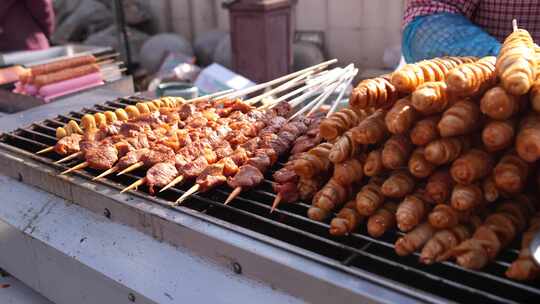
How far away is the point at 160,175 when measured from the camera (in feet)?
8.39

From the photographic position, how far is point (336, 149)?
2.10 m

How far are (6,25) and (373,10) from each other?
6.84m

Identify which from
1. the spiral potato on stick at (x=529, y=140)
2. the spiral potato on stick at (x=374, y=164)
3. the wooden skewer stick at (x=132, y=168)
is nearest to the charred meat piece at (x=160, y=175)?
the wooden skewer stick at (x=132, y=168)

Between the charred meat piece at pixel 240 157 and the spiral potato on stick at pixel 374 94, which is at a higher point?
the spiral potato on stick at pixel 374 94

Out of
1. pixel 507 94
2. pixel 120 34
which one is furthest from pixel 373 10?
pixel 507 94

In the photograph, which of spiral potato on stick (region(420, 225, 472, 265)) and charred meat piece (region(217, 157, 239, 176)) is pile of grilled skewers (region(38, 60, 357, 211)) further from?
spiral potato on stick (region(420, 225, 472, 265))

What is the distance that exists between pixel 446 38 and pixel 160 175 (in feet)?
6.60

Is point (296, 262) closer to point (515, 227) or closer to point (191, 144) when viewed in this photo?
point (515, 227)

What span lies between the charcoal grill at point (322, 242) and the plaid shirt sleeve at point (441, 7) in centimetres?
154

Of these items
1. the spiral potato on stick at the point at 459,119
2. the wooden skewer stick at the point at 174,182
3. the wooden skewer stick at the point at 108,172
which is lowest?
the wooden skewer stick at the point at 174,182

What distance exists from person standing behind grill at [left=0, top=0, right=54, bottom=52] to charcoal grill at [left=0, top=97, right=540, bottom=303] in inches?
159

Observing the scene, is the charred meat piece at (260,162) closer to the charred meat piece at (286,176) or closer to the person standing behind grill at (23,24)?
the charred meat piece at (286,176)

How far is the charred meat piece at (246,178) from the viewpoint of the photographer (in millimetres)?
2451

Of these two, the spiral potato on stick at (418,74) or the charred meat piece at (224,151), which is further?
the charred meat piece at (224,151)
